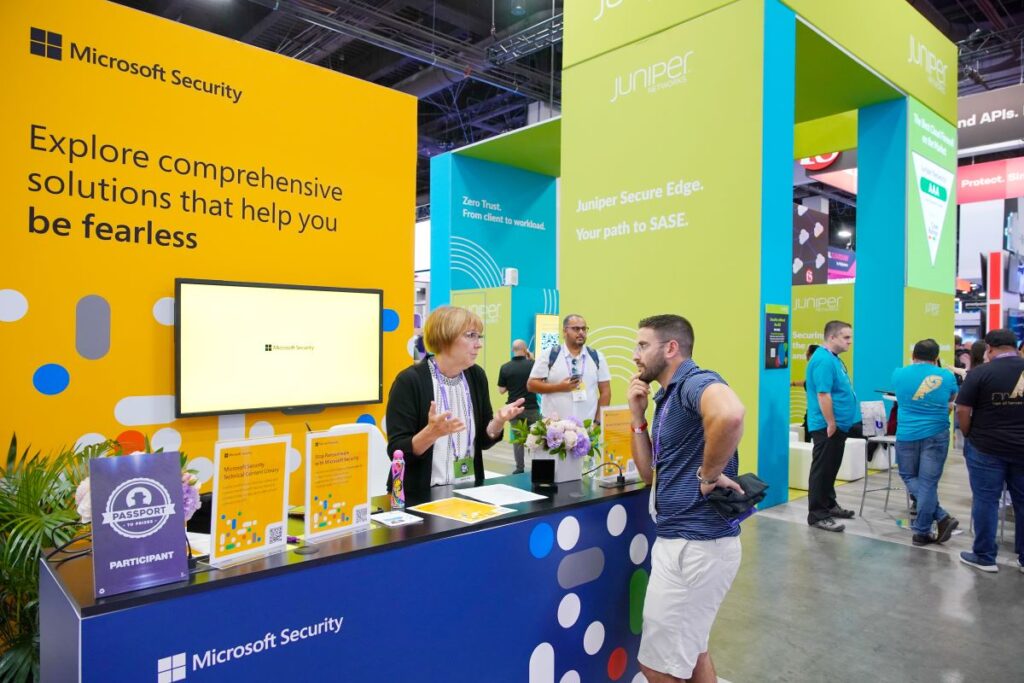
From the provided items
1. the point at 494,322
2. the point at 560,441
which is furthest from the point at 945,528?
the point at 494,322

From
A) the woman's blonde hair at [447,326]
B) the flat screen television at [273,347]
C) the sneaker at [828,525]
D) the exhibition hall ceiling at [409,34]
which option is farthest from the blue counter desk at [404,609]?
the exhibition hall ceiling at [409,34]

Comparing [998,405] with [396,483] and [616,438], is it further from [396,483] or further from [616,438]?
[396,483]

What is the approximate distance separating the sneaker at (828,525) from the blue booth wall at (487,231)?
510cm

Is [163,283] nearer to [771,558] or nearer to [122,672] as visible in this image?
[122,672]

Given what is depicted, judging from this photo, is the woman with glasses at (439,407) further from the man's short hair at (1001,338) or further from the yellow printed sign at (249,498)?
the man's short hair at (1001,338)

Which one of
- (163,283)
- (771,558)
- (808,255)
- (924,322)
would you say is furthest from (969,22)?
(163,283)

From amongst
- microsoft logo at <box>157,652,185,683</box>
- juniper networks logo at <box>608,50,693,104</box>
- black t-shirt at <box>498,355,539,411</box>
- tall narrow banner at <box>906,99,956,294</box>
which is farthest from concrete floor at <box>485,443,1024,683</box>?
tall narrow banner at <box>906,99,956,294</box>

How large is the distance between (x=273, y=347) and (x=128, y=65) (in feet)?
4.98

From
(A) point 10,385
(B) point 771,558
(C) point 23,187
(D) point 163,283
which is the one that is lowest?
(B) point 771,558

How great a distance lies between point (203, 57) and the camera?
3404mm

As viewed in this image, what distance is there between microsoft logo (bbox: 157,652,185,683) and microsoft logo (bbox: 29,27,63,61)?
9.54 feet

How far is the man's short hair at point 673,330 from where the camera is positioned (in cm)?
201

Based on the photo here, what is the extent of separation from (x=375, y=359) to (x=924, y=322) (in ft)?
21.4

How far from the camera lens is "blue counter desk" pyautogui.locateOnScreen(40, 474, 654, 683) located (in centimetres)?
125
